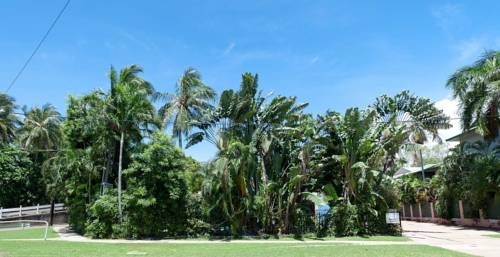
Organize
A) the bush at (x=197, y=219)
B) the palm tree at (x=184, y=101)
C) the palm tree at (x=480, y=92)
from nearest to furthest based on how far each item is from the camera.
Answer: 1. the palm tree at (x=480, y=92)
2. the bush at (x=197, y=219)
3. the palm tree at (x=184, y=101)

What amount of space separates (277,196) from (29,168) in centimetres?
3412

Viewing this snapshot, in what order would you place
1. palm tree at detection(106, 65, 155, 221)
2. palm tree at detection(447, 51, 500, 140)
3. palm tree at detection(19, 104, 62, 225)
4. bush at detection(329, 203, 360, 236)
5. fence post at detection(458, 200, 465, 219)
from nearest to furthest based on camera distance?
bush at detection(329, 203, 360, 236) → palm tree at detection(447, 51, 500, 140) → palm tree at detection(106, 65, 155, 221) → fence post at detection(458, 200, 465, 219) → palm tree at detection(19, 104, 62, 225)

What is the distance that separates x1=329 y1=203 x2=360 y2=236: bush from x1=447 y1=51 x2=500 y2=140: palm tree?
8.33 m

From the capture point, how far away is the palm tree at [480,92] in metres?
22.9

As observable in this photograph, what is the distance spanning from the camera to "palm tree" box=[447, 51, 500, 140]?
22875 mm

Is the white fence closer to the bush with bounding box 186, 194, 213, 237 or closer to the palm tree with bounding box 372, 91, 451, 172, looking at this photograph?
the bush with bounding box 186, 194, 213, 237

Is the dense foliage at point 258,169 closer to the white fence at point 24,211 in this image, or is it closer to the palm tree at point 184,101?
the palm tree at point 184,101

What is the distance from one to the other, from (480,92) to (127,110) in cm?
1956

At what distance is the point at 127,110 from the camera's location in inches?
968

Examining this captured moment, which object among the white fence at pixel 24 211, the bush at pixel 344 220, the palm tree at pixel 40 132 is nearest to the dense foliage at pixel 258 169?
the bush at pixel 344 220

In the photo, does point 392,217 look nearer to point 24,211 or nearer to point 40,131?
point 24,211

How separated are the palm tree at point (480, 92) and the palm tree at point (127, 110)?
17807 millimetres

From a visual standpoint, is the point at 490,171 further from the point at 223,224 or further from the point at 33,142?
the point at 33,142

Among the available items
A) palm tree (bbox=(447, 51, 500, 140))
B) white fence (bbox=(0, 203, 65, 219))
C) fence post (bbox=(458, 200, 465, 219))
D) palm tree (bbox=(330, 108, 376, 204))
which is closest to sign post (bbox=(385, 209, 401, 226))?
palm tree (bbox=(330, 108, 376, 204))
